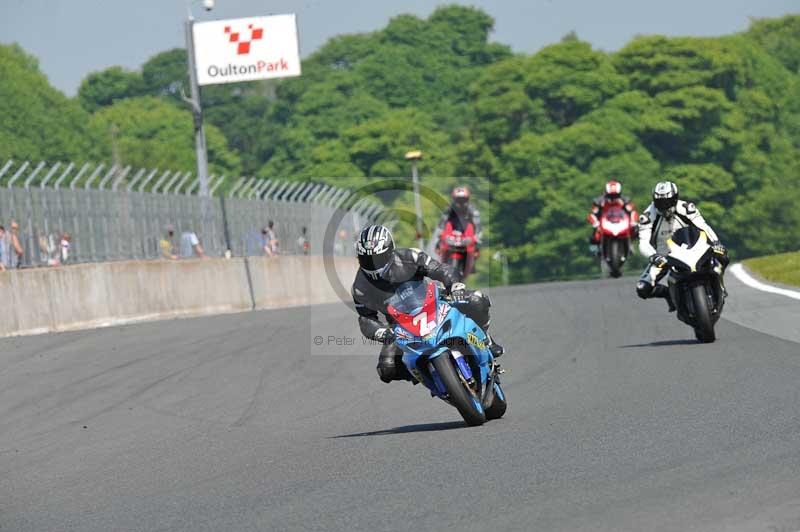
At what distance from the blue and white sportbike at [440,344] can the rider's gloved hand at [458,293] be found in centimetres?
12

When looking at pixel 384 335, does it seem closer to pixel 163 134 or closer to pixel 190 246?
pixel 190 246

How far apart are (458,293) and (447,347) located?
0.61 m

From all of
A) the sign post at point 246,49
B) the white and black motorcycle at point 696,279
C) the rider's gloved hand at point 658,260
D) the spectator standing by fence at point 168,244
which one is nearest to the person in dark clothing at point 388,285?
the white and black motorcycle at point 696,279

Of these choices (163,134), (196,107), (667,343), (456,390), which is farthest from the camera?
(163,134)

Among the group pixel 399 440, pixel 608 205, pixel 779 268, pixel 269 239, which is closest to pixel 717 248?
pixel 399 440

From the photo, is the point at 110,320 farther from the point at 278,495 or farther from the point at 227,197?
the point at 278,495

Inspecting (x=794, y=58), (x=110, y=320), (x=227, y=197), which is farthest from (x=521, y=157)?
(x=110, y=320)

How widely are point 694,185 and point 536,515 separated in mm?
67542

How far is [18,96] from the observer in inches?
3135

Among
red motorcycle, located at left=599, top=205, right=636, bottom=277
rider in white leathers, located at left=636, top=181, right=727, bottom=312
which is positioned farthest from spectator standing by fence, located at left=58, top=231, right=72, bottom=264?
rider in white leathers, located at left=636, top=181, right=727, bottom=312

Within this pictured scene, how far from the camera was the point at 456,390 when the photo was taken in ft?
31.8

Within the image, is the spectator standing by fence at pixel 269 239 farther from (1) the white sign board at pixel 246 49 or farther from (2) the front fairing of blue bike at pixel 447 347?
(2) the front fairing of blue bike at pixel 447 347

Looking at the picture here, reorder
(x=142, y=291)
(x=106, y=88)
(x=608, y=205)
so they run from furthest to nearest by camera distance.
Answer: (x=106, y=88) → (x=608, y=205) → (x=142, y=291)

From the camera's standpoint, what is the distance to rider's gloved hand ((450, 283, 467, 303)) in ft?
33.6
